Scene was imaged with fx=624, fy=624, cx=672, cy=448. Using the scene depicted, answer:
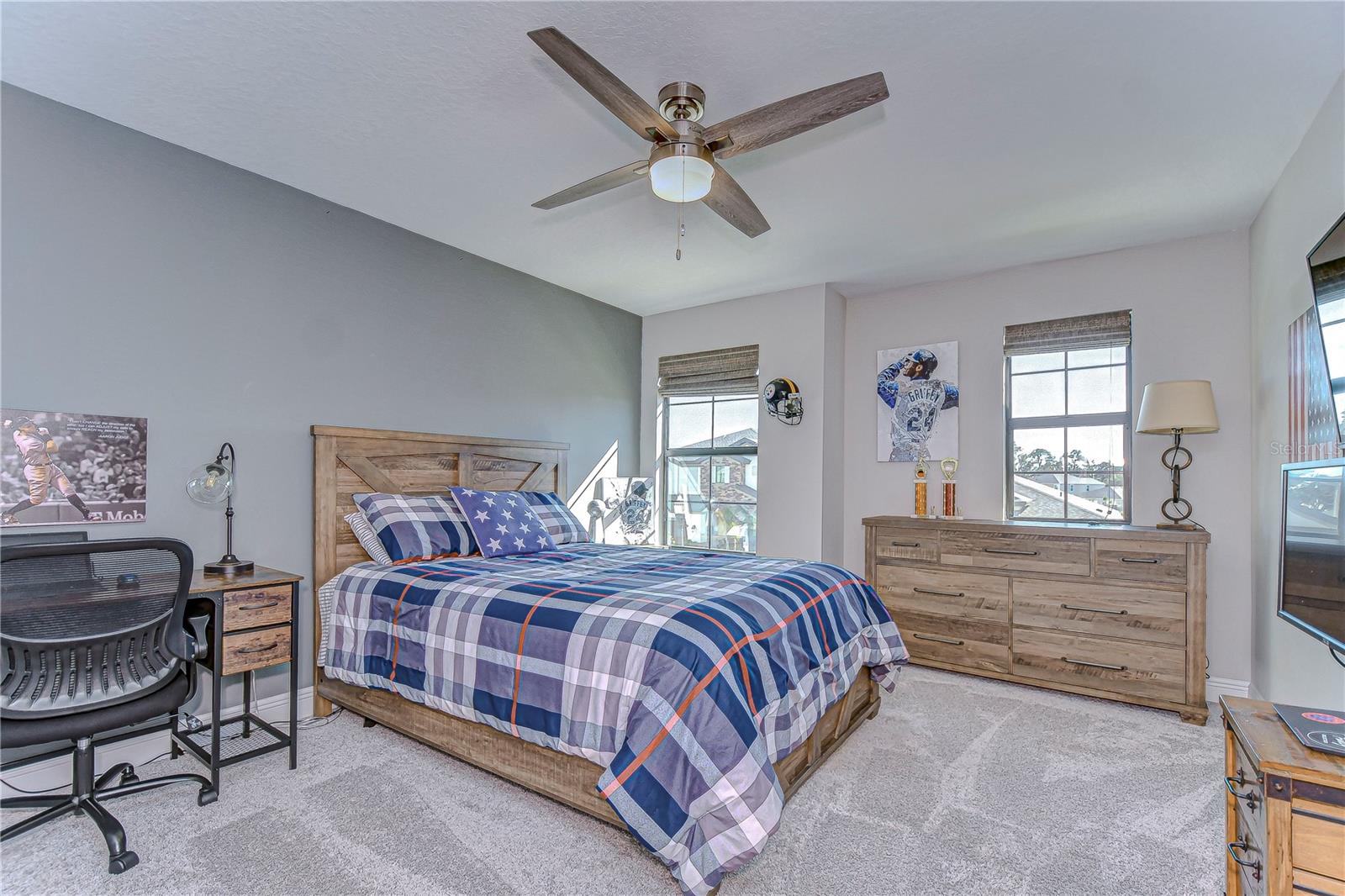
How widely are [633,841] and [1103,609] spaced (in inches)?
111

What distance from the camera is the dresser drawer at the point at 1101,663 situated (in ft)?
10.5

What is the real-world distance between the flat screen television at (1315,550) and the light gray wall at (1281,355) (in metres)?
0.66

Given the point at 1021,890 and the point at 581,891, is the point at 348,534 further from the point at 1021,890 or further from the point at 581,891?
the point at 1021,890

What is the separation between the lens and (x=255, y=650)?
8.11 feet

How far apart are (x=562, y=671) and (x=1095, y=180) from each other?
3.20 metres

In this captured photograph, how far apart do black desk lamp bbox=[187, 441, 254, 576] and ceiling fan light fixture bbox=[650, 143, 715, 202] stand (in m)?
2.25

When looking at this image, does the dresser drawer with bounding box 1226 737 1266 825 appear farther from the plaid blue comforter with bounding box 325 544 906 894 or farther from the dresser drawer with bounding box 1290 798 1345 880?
the plaid blue comforter with bounding box 325 544 906 894

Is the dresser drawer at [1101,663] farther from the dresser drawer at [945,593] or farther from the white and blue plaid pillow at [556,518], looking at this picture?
the white and blue plaid pillow at [556,518]

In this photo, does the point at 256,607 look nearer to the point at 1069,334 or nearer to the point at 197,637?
the point at 197,637

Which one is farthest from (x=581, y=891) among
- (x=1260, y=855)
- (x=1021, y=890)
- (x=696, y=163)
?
(x=696, y=163)

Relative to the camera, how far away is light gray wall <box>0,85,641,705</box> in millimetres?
2385

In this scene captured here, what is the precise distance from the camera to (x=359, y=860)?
1.93 m

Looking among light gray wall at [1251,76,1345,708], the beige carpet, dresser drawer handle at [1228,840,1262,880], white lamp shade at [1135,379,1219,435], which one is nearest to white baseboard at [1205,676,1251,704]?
light gray wall at [1251,76,1345,708]

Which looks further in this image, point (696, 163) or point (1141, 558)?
point (1141, 558)
